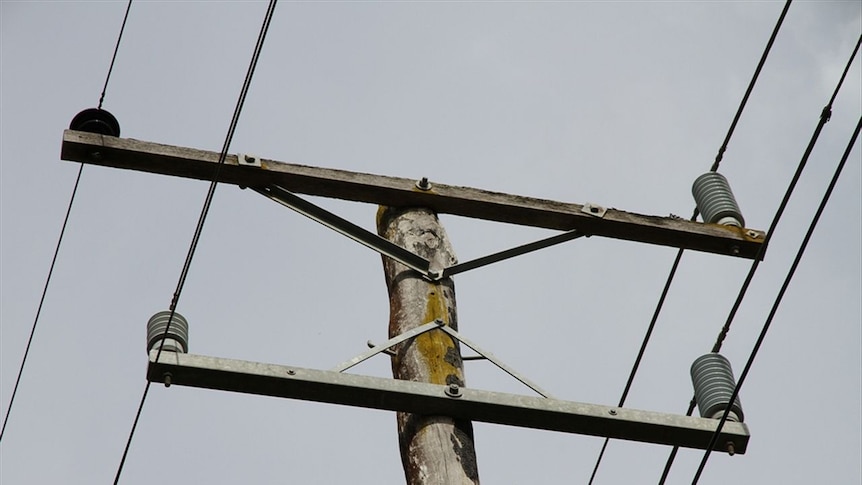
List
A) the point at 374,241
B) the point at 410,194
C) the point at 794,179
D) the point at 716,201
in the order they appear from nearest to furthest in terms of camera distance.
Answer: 1. the point at 794,179
2. the point at 374,241
3. the point at 410,194
4. the point at 716,201

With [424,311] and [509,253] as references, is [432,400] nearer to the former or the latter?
[424,311]

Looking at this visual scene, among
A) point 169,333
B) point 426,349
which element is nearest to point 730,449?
point 426,349

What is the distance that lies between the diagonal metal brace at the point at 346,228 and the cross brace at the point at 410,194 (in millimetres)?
61

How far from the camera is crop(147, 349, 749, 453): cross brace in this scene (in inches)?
242

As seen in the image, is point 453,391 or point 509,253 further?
point 509,253

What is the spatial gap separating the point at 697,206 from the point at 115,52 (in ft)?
11.1

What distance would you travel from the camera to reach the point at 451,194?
23.9 feet

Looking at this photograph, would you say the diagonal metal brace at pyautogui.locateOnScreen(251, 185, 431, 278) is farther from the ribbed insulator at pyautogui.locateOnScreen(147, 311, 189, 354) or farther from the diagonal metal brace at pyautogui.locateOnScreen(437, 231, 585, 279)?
the ribbed insulator at pyautogui.locateOnScreen(147, 311, 189, 354)

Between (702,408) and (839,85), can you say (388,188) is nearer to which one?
(702,408)

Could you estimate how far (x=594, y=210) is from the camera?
737 centimetres

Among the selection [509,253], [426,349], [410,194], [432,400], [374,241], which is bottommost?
[432,400]

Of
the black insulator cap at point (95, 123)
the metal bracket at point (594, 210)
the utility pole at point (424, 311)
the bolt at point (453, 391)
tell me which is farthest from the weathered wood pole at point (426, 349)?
the black insulator cap at point (95, 123)

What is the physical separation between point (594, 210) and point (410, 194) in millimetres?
943

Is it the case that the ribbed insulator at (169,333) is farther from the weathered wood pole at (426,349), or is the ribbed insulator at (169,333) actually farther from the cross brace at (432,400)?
the weathered wood pole at (426,349)
